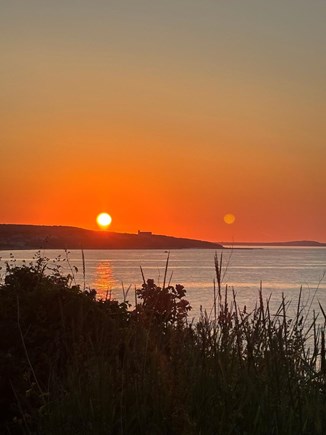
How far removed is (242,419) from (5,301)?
4.19 meters

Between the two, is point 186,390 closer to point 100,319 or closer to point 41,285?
point 100,319

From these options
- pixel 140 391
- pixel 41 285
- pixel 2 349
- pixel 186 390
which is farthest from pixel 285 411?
pixel 41 285

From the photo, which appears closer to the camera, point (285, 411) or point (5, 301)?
point (285, 411)

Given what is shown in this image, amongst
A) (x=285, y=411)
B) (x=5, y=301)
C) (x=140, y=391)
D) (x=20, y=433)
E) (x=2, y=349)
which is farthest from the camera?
(x=5, y=301)

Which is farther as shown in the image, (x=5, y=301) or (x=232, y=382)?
(x=5, y=301)

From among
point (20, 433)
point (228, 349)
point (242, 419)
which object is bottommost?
point (20, 433)

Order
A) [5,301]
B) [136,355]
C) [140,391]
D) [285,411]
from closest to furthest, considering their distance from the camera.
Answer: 1. [285,411]
2. [140,391]
3. [136,355]
4. [5,301]

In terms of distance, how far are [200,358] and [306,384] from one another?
0.93 m

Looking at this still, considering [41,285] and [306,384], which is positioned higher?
[41,285]

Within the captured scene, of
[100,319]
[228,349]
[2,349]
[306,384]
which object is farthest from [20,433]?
[306,384]

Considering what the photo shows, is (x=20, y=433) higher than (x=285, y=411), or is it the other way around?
(x=285, y=411)

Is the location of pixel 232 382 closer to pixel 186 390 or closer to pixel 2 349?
pixel 186 390

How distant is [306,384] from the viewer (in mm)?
6828

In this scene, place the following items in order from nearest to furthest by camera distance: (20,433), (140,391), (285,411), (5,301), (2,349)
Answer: (285,411), (140,391), (20,433), (2,349), (5,301)
